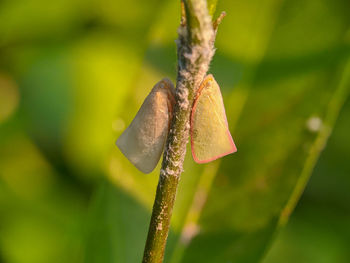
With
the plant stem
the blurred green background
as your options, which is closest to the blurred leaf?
the blurred green background

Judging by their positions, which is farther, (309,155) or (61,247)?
(61,247)

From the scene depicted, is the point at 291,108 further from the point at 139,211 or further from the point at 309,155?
the point at 139,211

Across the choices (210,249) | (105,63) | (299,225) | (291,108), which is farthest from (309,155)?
(105,63)

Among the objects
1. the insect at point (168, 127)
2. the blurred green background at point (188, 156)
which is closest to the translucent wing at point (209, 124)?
the insect at point (168, 127)

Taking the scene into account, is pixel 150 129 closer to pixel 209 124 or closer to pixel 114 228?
pixel 209 124

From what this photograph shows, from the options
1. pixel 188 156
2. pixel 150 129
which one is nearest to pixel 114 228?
pixel 188 156
